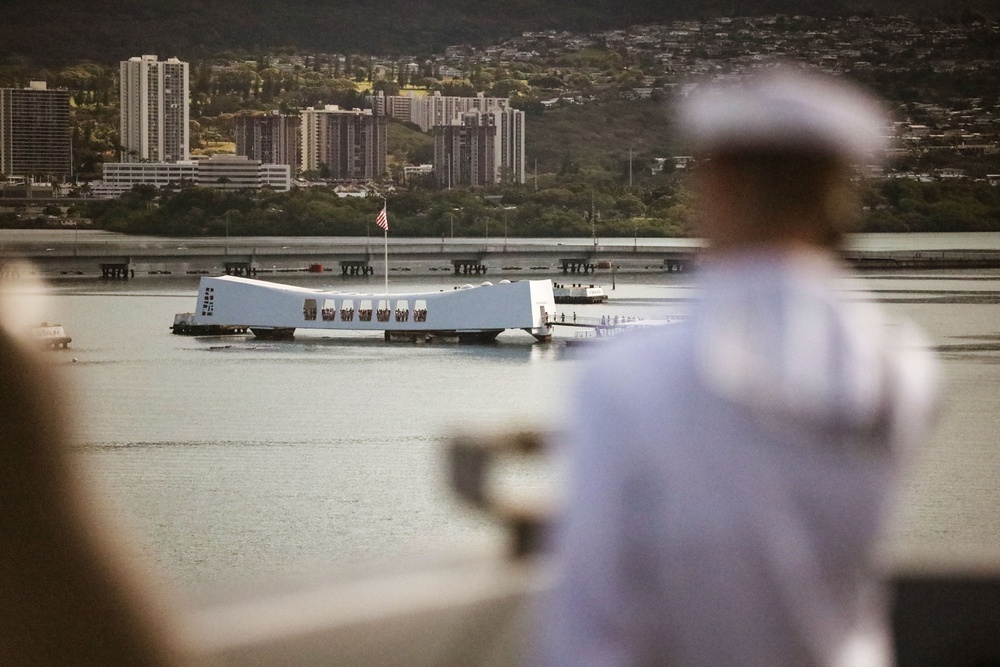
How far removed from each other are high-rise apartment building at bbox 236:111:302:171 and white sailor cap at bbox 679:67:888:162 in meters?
58.2

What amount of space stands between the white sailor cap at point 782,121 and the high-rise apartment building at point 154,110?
199 ft

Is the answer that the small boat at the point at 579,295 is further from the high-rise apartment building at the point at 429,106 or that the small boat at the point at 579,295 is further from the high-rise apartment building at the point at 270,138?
the high-rise apartment building at the point at 429,106

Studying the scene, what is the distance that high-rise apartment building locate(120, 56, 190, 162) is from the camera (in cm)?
6069

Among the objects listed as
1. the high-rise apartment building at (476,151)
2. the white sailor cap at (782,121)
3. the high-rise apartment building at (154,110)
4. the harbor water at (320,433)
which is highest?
the high-rise apartment building at (154,110)

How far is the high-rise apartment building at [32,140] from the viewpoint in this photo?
57.8 metres

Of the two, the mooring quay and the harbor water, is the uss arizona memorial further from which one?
the mooring quay

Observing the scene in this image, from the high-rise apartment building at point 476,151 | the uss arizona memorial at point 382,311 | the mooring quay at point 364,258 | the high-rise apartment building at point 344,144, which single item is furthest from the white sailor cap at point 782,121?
the high-rise apartment building at point 344,144

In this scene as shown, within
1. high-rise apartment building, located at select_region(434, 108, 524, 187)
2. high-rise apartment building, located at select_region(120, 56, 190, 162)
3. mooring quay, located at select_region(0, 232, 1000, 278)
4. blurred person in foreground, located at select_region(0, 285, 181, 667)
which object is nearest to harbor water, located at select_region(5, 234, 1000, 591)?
blurred person in foreground, located at select_region(0, 285, 181, 667)

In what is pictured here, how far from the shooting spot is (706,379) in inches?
15.6

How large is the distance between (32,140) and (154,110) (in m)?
5.24

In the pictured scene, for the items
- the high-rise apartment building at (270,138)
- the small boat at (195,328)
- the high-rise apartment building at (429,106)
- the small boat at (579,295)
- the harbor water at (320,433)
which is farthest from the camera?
the high-rise apartment building at (429,106)

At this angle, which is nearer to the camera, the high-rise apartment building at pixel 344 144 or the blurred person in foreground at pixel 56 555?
the blurred person in foreground at pixel 56 555

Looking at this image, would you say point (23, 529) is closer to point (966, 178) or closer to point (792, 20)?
Answer: point (966, 178)

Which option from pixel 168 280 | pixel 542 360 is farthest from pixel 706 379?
pixel 168 280
